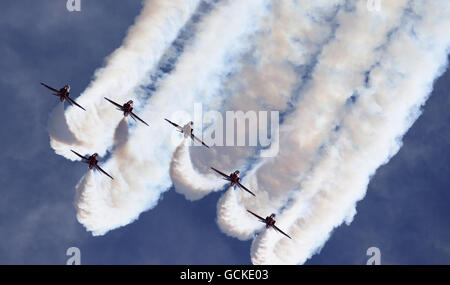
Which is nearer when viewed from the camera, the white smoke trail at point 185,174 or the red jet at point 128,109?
the red jet at point 128,109

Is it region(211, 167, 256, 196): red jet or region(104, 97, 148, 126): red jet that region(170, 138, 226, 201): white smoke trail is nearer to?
region(211, 167, 256, 196): red jet

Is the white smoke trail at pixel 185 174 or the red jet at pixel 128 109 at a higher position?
the red jet at pixel 128 109

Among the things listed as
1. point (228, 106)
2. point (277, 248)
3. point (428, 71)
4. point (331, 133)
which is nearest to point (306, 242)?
point (277, 248)

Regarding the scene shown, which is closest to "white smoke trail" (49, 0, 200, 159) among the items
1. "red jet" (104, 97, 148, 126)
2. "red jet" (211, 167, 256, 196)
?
"red jet" (104, 97, 148, 126)

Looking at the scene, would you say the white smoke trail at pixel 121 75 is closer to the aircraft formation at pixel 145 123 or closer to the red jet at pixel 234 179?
the aircraft formation at pixel 145 123

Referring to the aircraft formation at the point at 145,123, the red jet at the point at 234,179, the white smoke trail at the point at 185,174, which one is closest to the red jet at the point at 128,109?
the aircraft formation at the point at 145,123

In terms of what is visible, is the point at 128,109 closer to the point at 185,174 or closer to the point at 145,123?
the point at 145,123

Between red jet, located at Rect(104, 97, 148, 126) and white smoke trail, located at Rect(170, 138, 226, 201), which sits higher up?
red jet, located at Rect(104, 97, 148, 126)
